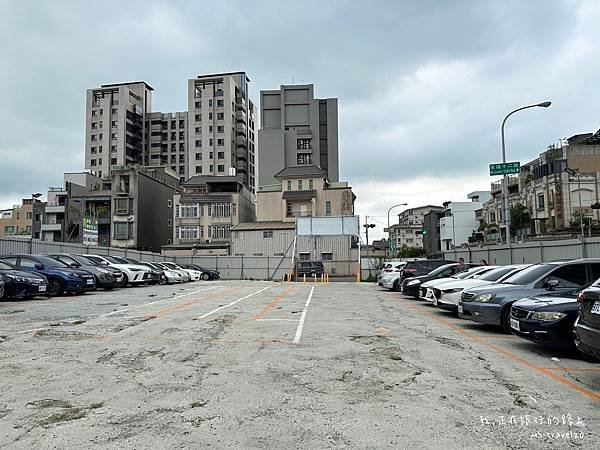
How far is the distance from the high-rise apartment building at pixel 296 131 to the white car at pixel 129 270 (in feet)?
188

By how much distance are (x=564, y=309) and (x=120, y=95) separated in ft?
340

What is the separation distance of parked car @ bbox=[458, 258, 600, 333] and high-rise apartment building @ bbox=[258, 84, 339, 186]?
7324 centimetres

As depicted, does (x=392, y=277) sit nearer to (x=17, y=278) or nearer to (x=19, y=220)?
(x=17, y=278)

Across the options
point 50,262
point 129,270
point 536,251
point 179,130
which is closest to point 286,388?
point 50,262

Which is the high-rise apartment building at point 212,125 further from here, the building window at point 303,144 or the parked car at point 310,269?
the parked car at point 310,269

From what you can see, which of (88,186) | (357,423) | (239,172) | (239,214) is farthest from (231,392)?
(239,172)

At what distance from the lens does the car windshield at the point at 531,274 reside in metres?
10.1

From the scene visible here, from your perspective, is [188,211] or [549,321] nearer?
[549,321]

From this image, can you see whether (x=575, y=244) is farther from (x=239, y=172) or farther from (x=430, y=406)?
(x=239, y=172)

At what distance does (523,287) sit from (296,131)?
7863 centimetres

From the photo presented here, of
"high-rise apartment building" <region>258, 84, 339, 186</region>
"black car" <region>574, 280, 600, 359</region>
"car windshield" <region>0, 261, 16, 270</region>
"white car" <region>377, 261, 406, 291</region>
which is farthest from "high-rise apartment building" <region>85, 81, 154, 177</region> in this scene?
"black car" <region>574, 280, 600, 359</region>

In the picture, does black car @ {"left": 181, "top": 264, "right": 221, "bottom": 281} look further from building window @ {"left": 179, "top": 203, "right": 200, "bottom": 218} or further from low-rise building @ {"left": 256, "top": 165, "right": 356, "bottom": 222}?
building window @ {"left": 179, "top": 203, "right": 200, "bottom": 218}

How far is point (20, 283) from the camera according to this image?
1566 centimetres

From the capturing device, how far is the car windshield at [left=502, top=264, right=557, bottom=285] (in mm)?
10133
